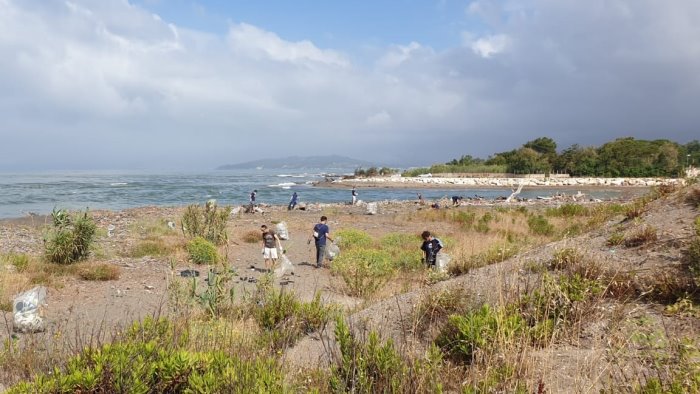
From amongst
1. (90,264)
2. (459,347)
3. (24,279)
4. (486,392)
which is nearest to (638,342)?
(459,347)

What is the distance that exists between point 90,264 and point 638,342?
1270 centimetres

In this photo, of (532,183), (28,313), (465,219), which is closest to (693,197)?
(28,313)

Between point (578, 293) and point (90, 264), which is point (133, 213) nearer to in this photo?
point (90, 264)

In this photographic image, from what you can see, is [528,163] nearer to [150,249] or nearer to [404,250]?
[404,250]

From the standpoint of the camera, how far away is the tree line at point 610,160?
82.2 m

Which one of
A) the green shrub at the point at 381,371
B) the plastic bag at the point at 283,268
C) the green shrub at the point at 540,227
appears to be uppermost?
the green shrub at the point at 381,371

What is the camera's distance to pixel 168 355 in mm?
3777

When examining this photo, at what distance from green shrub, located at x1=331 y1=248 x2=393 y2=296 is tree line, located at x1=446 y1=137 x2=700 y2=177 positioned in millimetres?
83649

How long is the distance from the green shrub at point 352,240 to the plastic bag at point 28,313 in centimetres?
1117

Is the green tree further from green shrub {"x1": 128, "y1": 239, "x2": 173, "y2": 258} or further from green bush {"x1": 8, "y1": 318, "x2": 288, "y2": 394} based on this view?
green bush {"x1": 8, "y1": 318, "x2": 288, "y2": 394}

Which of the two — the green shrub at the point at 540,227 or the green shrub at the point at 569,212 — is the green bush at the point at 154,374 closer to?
the green shrub at the point at 540,227

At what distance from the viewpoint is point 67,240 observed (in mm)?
12711

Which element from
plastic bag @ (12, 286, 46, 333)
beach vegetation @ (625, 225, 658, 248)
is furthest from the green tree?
plastic bag @ (12, 286, 46, 333)

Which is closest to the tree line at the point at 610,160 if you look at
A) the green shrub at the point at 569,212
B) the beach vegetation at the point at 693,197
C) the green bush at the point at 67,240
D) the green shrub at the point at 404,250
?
the green shrub at the point at 569,212
